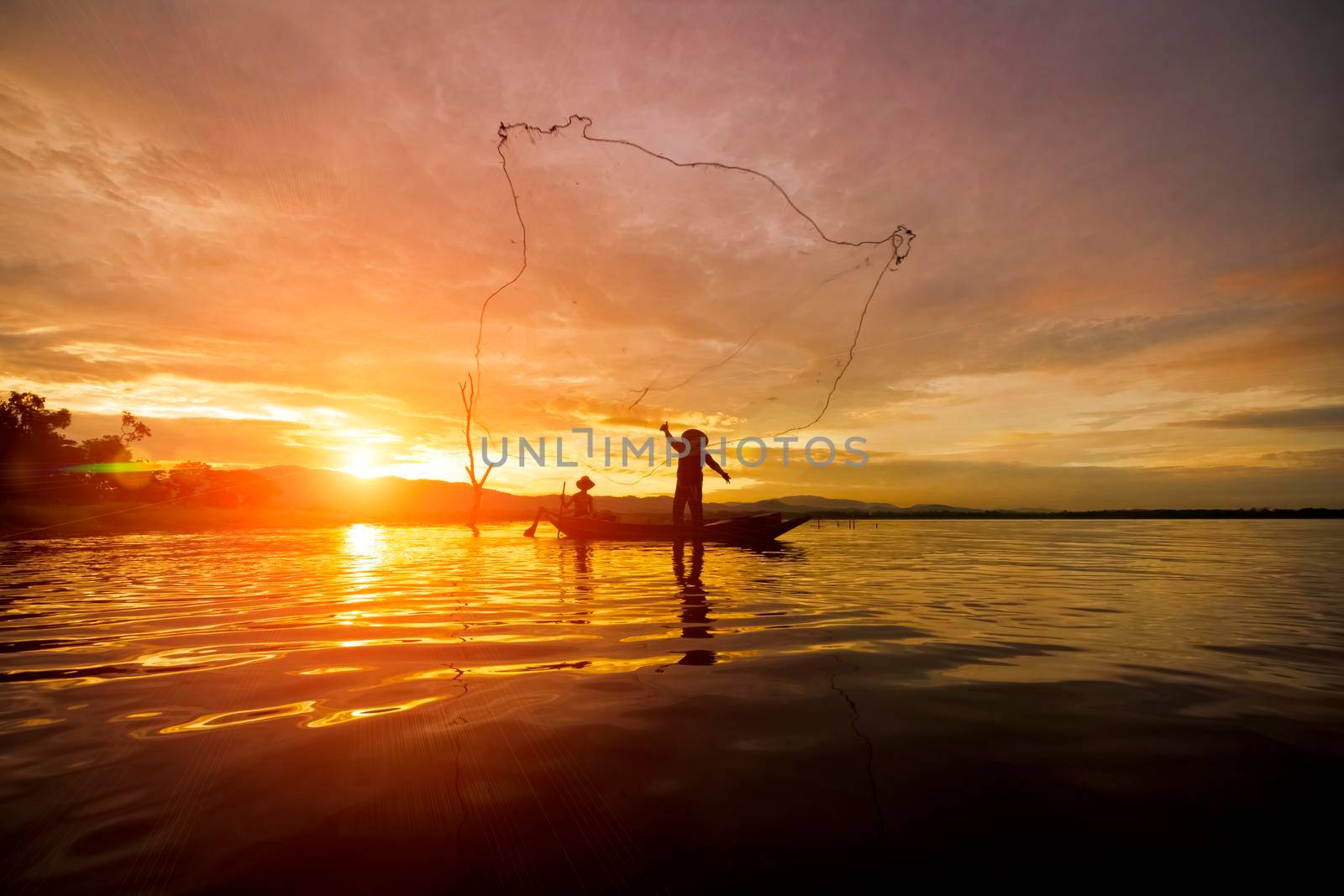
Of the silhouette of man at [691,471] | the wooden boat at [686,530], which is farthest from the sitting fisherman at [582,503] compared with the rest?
the silhouette of man at [691,471]

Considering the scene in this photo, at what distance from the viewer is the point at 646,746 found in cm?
311

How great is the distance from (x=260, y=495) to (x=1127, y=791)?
74.6 meters

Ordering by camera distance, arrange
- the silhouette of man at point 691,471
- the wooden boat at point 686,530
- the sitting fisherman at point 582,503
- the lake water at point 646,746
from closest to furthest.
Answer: the lake water at point 646,746
the silhouette of man at point 691,471
the wooden boat at point 686,530
the sitting fisherman at point 582,503

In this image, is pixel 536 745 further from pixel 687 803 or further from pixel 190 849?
pixel 190 849

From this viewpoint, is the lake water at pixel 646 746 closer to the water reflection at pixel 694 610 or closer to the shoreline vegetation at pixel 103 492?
the water reflection at pixel 694 610

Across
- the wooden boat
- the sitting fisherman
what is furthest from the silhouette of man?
the sitting fisherman

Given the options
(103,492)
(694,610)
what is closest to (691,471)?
(694,610)

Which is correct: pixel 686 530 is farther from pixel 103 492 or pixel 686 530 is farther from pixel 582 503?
pixel 103 492

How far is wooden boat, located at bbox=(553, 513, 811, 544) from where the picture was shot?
23297mm

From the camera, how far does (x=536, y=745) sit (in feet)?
10.1

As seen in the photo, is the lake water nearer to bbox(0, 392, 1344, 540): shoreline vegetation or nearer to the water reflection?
the water reflection

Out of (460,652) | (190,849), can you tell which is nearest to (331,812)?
(190,849)

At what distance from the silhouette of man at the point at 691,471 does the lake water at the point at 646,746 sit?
43.7 ft

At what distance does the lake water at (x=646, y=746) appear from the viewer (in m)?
2.10
